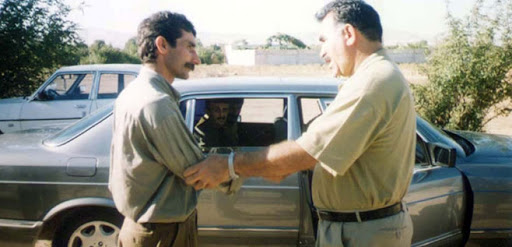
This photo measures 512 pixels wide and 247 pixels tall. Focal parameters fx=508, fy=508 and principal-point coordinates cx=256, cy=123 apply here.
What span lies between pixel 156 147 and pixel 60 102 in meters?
7.60

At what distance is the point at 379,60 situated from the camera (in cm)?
212

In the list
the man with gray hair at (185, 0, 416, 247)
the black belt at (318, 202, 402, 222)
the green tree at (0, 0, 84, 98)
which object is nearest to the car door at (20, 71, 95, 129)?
the green tree at (0, 0, 84, 98)

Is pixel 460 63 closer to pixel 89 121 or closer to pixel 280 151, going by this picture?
pixel 89 121

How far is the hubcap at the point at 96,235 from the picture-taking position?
379 cm

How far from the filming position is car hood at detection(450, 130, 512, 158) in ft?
13.4

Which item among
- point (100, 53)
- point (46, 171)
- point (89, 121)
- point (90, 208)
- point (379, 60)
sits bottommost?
point (100, 53)

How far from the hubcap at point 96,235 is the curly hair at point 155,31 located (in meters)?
1.87

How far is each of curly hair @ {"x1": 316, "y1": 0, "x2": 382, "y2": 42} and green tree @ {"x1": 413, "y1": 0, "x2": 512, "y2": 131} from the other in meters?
6.95

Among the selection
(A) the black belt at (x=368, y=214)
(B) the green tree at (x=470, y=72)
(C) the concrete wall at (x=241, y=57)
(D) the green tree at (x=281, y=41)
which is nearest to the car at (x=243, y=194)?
(A) the black belt at (x=368, y=214)

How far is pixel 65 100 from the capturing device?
915cm

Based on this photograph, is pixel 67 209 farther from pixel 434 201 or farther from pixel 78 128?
pixel 434 201

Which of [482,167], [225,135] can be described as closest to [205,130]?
[225,135]

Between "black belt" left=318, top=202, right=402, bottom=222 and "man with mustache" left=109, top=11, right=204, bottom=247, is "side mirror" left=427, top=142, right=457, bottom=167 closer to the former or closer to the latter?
"black belt" left=318, top=202, right=402, bottom=222

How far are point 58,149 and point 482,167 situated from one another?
3211 millimetres
